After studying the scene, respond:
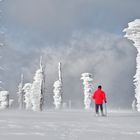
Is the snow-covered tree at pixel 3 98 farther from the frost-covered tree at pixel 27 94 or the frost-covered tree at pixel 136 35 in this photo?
the frost-covered tree at pixel 27 94

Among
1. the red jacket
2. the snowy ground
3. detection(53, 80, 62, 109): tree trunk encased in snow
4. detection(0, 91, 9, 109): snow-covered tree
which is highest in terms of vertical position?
detection(53, 80, 62, 109): tree trunk encased in snow

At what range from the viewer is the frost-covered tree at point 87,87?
74.2 m

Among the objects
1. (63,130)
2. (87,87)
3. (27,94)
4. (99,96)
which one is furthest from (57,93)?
(63,130)

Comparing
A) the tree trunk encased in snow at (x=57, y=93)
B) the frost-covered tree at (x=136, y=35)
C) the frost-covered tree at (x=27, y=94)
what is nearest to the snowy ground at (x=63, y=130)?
the frost-covered tree at (x=136, y=35)

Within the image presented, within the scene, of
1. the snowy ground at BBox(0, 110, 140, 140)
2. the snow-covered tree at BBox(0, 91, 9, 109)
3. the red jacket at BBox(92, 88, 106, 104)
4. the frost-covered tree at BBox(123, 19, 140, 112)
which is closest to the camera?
the snowy ground at BBox(0, 110, 140, 140)

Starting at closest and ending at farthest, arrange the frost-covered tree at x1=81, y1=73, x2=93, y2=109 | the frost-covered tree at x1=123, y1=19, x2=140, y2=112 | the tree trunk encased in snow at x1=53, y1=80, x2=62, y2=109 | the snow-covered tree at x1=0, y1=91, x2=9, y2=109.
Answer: the frost-covered tree at x1=123, y1=19, x2=140, y2=112 < the snow-covered tree at x1=0, y1=91, x2=9, y2=109 < the frost-covered tree at x1=81, y1=73, x2=93, y2=109 < the tree trunk encased in snow at x1=53, y1=80, x2=62, y2=109

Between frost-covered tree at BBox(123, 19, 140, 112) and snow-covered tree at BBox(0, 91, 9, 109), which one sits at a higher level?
frost-covered tree at BBox(123, 19, 140, 112)

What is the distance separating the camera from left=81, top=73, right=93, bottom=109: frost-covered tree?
74.2 m

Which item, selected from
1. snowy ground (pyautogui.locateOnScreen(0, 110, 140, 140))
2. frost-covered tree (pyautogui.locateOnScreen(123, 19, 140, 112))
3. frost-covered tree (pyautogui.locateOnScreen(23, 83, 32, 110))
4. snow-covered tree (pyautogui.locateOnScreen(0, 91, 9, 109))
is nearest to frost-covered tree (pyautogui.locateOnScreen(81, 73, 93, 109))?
snow-covered tree (pyautogui.locateOnScreen(0, 91, 9, 109))

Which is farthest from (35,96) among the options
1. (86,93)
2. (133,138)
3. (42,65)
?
(133,138)

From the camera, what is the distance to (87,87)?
2936 inches

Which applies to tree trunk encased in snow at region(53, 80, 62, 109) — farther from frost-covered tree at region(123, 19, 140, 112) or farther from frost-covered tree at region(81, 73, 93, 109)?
frost-covered tree at region(123, 19, 140, 112)

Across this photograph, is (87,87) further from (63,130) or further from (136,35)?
(63,130)

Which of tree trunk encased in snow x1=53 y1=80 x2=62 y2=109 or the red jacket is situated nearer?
the red jacket
